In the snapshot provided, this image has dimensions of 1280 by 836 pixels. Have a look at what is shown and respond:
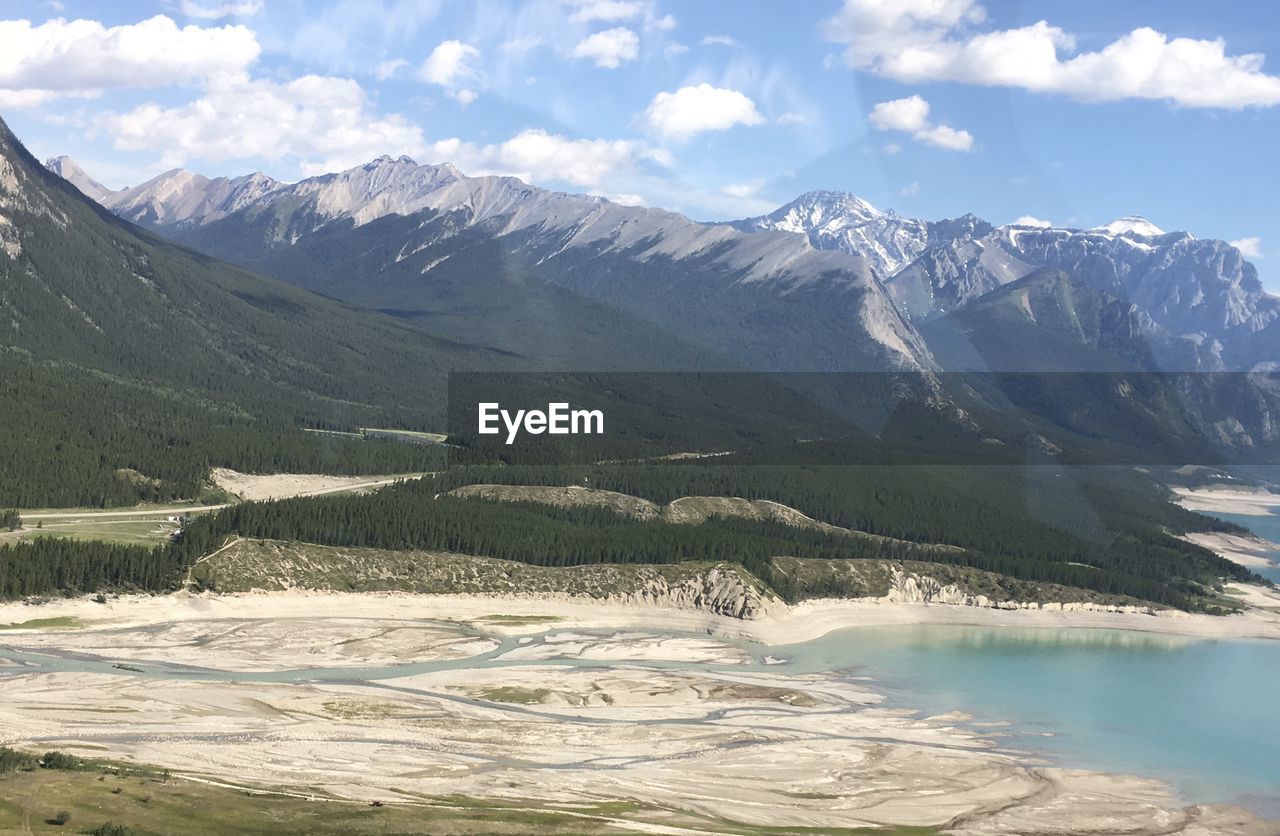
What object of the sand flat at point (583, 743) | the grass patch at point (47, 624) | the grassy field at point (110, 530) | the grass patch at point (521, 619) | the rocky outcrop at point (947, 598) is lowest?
the sand flat at point (583, 743)

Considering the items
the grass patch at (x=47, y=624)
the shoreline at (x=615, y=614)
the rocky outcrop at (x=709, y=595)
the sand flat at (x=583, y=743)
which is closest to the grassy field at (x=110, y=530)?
the shoreline at (x=615, y=614)

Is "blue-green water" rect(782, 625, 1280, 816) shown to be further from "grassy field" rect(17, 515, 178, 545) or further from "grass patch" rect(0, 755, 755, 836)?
"grassy field" rect(17, 515, 178, 545)

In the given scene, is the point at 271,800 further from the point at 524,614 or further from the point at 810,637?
the point at 810,637

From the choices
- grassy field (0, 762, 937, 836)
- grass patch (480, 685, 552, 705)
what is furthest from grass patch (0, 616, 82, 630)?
grassy field (0, 762, 937, 836)

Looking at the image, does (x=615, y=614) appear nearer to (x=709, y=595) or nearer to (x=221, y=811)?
(x=709, y=595)

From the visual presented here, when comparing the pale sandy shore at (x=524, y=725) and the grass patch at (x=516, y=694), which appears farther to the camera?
the grass patch at (x=516, y=694)

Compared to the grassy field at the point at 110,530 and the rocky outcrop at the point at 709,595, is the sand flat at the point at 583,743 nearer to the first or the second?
the grassy field at the point at 110,530
